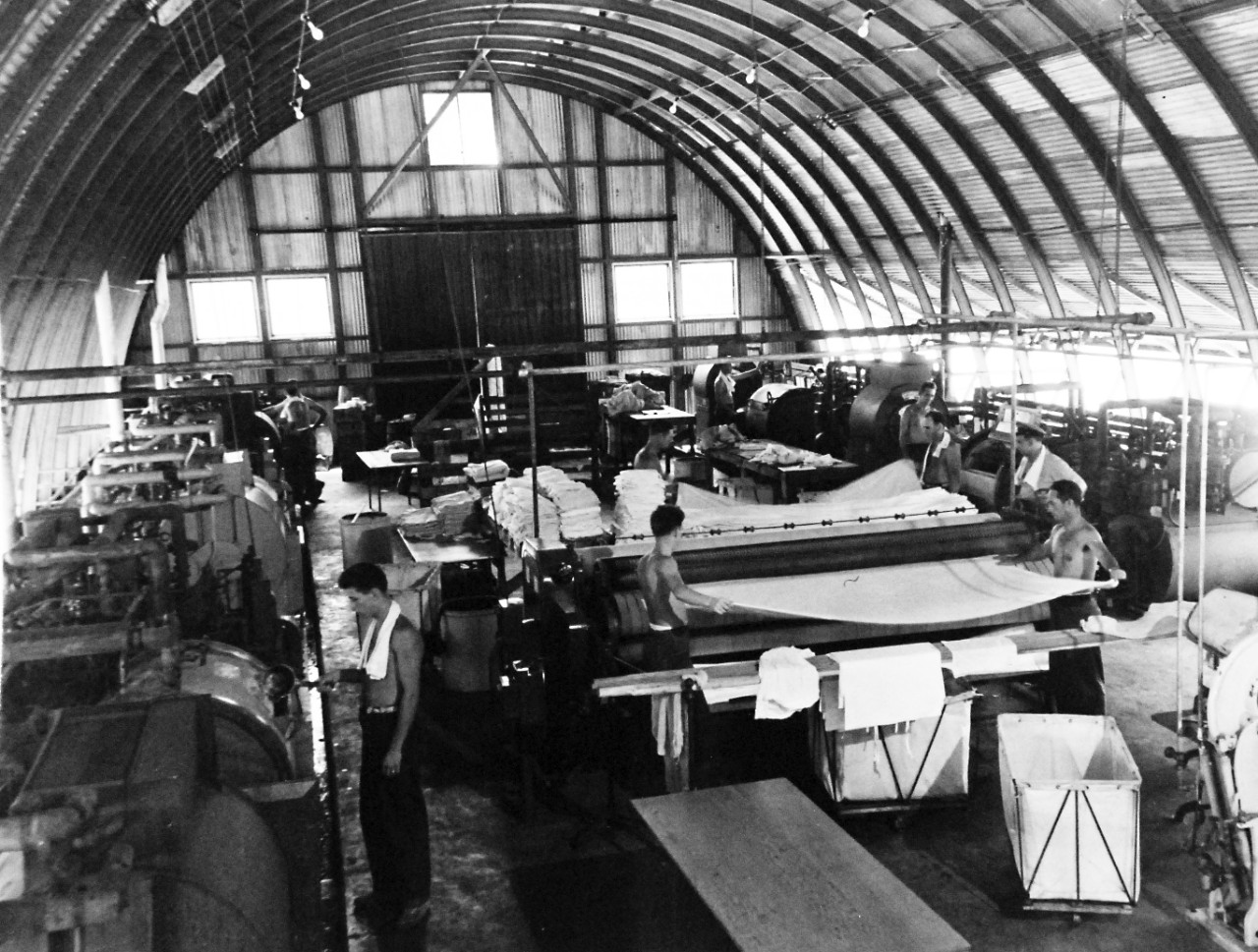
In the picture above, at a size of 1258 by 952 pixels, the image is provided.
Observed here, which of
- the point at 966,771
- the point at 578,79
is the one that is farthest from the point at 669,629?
the point at 578,79

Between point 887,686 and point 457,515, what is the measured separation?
21.2 ft

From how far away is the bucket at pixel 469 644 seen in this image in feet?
28.5

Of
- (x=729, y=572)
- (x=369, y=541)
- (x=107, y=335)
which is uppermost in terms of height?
(x=107, y=335)

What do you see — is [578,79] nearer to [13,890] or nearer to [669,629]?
[669,629]

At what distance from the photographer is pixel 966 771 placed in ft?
21.2

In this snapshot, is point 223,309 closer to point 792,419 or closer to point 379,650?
point 792,419

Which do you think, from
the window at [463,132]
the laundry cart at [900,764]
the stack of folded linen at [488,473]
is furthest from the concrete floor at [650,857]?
the window at [463,132]

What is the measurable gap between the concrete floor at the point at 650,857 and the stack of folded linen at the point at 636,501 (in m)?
1.93

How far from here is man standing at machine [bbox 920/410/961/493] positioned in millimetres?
12086

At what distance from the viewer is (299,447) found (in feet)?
51.6

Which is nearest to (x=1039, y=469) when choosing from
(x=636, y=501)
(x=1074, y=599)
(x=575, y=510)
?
(x=1074, y=599)

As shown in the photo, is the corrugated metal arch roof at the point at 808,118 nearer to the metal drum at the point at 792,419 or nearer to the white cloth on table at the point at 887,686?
the metal drum at the point at 792,419

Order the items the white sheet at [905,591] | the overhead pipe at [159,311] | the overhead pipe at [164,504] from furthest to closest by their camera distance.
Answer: the overhead pipe at [159,311]
the overhead pipe at [164,504]
the white sheet at [905,591]

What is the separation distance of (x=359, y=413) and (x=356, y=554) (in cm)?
944
